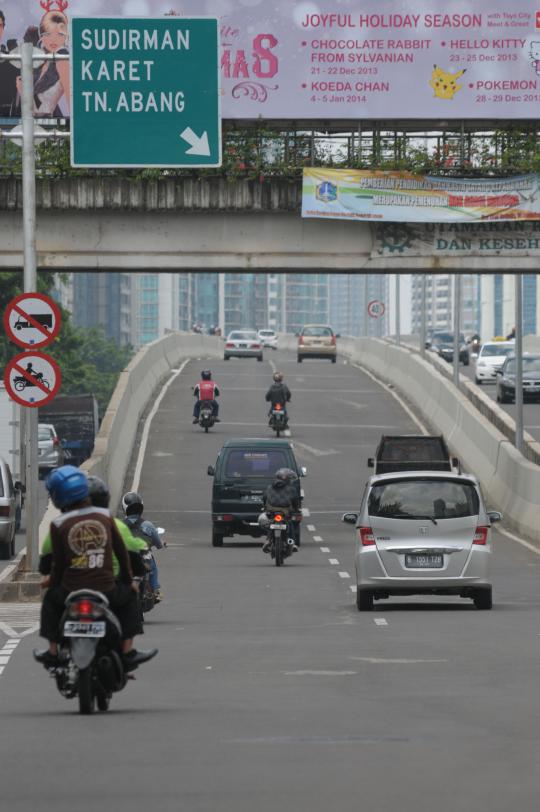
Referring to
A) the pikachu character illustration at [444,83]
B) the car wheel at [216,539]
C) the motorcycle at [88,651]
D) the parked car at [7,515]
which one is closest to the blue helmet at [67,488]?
the motorcycle at [88,651]

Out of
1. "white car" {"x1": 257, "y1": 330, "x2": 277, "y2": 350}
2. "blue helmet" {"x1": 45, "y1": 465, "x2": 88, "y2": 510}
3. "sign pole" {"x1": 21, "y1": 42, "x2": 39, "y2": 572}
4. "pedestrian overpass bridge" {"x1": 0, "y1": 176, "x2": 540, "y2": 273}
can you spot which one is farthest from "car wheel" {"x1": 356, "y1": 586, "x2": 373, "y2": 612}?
"white car" {"x1": 257, "y1": 330, "x2": 277, "y2": 350}

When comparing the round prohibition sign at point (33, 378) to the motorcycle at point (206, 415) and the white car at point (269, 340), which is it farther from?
the white car at point (269, 340)

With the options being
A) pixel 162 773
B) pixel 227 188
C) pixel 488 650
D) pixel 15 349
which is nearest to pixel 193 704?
pixel 162 773

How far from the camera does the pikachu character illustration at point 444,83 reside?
33.8 meters

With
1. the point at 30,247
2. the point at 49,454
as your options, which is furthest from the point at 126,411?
the point at 30,247

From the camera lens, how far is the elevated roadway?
8398 millimetres

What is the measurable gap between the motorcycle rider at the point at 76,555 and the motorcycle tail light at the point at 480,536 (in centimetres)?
936

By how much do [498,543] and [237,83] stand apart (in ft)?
31.3

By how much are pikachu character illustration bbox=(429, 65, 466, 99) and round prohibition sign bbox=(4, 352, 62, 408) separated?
46.4 ft

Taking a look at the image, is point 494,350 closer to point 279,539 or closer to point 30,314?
point 279,539

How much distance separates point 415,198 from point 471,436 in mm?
15674

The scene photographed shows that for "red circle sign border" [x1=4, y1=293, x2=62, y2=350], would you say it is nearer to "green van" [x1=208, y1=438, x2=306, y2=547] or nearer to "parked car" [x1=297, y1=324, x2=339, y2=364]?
"green van" [x1=208, y1=438, x2=306, y2=547]

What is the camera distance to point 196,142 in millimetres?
29531

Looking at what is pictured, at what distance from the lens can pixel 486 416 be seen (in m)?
50.0
